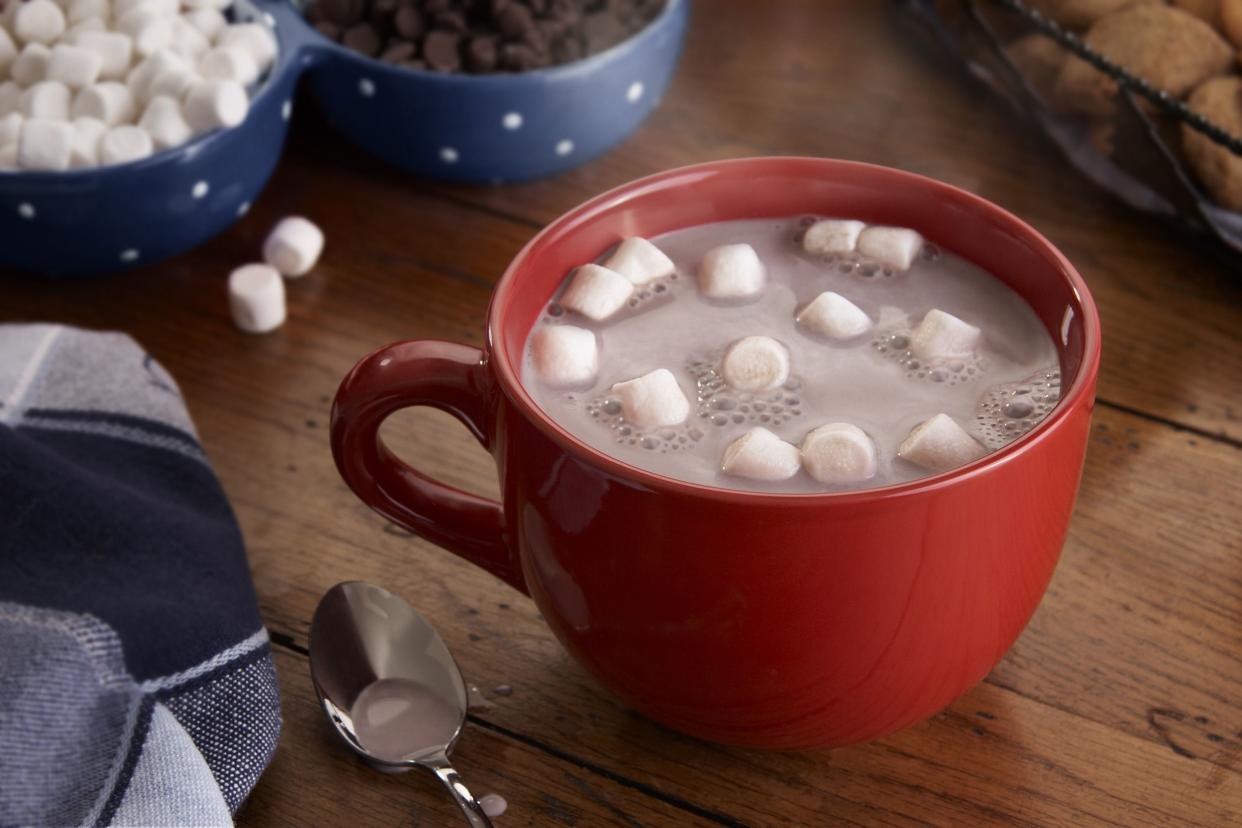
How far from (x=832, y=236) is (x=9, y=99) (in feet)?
2.13

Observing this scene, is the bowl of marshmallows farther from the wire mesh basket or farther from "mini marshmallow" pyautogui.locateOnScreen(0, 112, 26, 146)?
the wire mesh basket

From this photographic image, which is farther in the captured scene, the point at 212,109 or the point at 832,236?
the point at 212,109

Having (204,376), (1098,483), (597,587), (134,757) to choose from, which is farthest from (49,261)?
(1098,483)

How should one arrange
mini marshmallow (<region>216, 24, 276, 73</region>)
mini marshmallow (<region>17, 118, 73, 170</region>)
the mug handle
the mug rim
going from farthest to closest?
1. mini marshmallow (<region>216, 24, 276, 73</region>)
2. mini marshmallow (<region>17, 118, 73, 170</region>)
3. the mug handle
4. the mug rim

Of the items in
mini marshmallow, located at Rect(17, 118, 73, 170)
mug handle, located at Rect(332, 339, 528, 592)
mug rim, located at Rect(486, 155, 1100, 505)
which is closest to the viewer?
mug rim, located at Rect(486, 155, 1100, 505)

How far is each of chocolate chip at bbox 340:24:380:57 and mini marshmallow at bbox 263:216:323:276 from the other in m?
0.15

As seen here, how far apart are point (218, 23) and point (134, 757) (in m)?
0.66

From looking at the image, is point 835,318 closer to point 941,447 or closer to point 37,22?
point 941,447

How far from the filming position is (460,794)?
2.06ft

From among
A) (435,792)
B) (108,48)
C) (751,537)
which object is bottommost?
(435,792)

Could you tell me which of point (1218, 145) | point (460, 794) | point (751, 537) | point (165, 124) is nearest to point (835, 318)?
point (751, 537)

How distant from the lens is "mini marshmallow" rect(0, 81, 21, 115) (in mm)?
998

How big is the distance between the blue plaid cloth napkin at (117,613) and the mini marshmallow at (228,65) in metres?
0.27

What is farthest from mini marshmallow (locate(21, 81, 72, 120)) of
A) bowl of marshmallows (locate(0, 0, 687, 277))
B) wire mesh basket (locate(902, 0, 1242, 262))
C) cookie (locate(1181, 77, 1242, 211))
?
cookie (locate(1181, 77, 1242, 211))
